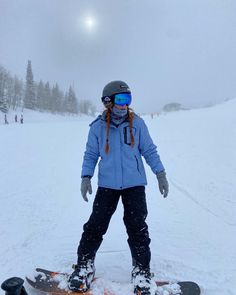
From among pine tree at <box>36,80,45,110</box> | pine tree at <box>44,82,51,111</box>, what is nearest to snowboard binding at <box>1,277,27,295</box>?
pine tree at <box>36,80,45,110</box>

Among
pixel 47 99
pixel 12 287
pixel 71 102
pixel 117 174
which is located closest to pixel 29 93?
pixel 47 99

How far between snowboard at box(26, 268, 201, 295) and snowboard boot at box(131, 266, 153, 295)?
11 cm

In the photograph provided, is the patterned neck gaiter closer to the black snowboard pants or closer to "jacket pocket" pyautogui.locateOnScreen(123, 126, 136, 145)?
"jacket pocket" pyautogui.locateOnScreen(123, 126, 136, 145)

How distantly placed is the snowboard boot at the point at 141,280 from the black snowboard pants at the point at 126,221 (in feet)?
0.33

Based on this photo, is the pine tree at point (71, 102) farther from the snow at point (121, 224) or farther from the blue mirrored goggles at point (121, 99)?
the blue mirrored goggles at point (121, 99)

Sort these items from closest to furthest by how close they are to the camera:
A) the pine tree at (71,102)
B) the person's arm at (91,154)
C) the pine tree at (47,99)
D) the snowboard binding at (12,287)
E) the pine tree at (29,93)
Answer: the snowboard binding at (12,287) → the person's arm at (91,154) → the pine tree at (29,93) → the pine tree at (47,99) → the pine tree at (71,102)

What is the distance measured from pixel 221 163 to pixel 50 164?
533cm

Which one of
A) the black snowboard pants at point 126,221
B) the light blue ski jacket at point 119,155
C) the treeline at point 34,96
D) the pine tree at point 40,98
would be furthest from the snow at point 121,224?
the pine tree at point 40,98

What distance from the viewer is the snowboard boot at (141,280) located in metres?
3.08

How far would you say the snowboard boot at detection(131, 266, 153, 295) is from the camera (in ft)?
10.1

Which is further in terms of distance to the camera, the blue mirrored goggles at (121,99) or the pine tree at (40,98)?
the pine tree at (40,98)

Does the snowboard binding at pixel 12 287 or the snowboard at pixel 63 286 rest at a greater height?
the snowboard binding at pixel 12 287

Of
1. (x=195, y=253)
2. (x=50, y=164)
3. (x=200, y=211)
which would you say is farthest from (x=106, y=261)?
(x=50, y=164)

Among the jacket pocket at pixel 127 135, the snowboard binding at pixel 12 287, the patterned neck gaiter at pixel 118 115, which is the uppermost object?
the patterned neck gaiter at pixel 118 115
